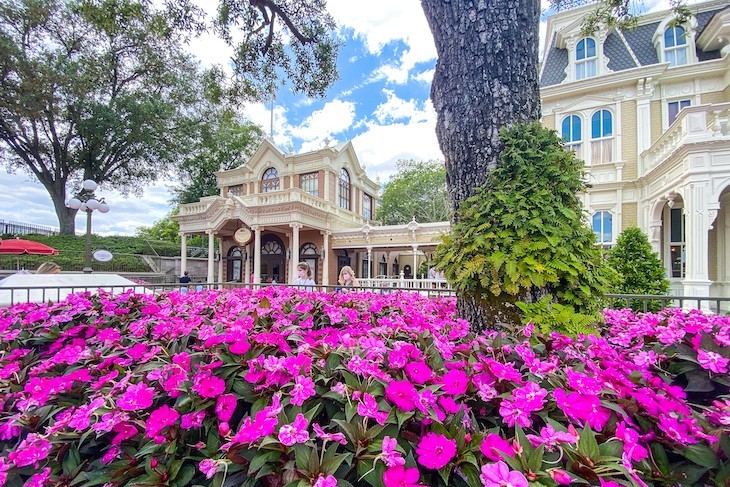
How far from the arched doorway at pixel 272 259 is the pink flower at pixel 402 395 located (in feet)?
54.0

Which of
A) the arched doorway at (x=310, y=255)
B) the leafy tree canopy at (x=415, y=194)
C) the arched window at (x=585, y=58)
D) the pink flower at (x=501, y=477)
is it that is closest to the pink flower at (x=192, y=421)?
the pink flower at (x=501, y=477)

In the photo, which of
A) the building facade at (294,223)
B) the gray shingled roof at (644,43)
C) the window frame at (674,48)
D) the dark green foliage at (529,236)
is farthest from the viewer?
the building facade at (294,223)

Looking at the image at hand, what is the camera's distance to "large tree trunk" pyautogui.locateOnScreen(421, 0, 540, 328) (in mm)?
2312

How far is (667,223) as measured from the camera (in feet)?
32.3

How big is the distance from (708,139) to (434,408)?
9.67 meters

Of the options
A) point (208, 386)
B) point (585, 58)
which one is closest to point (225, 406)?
point (208, 386)

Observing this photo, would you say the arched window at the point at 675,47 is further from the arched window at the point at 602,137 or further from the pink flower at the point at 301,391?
the pink flower at the point at 301,391

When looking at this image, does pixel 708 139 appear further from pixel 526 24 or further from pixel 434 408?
pixel 434 408

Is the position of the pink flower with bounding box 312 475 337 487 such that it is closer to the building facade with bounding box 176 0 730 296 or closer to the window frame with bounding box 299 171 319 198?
the building facade with bounding box 176 0 730 296

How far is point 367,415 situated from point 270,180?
17.7 meters

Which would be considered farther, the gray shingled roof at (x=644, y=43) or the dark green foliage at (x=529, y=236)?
the gray shingled roof at (x=644, y=43)

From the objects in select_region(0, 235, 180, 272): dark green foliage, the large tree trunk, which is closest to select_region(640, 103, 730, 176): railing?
the large tree trunk

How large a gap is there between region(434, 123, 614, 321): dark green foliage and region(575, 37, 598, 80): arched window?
38.0ft

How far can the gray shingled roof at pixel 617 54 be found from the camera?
10.4m
